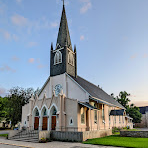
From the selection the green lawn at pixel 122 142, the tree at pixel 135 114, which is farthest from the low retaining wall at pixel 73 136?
the tree at pixel 135 114

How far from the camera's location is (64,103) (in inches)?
833

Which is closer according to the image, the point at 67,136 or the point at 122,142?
the point at 122,142

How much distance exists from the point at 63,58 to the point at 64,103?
8398mm

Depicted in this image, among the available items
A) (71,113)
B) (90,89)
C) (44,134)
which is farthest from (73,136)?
(90,89)

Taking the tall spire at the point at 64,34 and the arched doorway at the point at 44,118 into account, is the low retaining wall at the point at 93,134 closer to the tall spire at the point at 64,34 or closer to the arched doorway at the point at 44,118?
the arched doorway at the point at 44,118

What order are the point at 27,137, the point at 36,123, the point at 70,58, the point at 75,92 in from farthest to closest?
the point at 70,58, the point at 75,92, the point at 36,123, the point at 27,137

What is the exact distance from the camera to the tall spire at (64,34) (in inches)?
1102

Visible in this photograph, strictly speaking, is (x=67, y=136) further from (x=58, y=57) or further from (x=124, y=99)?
(x=124, y=99)

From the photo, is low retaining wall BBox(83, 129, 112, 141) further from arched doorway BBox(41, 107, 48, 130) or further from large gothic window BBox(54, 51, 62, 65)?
large gothic window BBox(54, 51, 62, 65)

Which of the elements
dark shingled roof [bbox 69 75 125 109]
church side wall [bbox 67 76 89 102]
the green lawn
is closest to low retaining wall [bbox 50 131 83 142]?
the green lawn

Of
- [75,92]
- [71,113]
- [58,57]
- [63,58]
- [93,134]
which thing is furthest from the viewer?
[58,57]

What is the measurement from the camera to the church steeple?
26.1 m

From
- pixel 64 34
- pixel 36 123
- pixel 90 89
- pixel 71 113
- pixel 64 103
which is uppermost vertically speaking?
pixel 64 34

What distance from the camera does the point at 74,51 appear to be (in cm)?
2967
